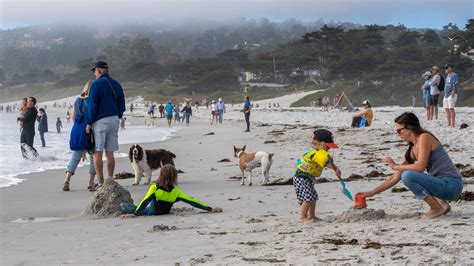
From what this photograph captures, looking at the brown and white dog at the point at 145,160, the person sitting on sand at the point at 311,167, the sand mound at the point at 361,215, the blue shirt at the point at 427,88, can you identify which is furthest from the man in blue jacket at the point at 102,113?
the blue shirt at the point at 427,88

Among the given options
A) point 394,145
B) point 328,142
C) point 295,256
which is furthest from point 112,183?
point 394,145

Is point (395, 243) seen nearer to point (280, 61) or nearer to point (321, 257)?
point (321, 257)

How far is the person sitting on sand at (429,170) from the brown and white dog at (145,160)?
5172mm

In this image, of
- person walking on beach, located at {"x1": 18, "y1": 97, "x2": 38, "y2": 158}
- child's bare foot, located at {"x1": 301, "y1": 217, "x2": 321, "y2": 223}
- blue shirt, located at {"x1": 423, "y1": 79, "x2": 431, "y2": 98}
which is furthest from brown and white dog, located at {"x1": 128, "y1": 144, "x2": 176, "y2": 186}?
blue shirt, located at {"x1": 423, "y1": 79, "x2": 431, "y2": 98}

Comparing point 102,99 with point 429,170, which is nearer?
Result: point 429,170

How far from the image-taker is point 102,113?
27.8 ft

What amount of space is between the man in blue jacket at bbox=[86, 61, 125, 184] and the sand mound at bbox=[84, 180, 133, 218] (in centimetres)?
144

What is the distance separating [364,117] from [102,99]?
Answer: 13290 mm

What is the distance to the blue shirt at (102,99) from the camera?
838 centimetres

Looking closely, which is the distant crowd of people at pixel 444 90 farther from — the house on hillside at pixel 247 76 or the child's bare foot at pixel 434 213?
the house on hillside at pixel 247 76

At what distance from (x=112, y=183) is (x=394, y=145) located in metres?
8.41

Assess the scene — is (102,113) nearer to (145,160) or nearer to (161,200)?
(145,160)

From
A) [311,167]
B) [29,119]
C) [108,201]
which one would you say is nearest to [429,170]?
[311,167]

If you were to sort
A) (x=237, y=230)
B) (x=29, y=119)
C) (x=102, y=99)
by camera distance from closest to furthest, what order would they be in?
1. (x=237, y=230)
2. (x=102, y=99)
3. (x=29, y=119)
